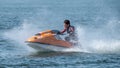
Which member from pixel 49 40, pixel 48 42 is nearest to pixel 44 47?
pixel 48 42

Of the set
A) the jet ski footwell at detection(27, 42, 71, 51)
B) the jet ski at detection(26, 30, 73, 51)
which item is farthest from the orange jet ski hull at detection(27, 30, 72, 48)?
the jet ski footwell at detection(27, 42, 71, 51)

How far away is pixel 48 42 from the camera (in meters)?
32.1

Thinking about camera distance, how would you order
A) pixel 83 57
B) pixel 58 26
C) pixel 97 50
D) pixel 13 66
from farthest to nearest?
pixel 58 26 < pixel 97 50 < pixel 83 57 < pixel 13 66

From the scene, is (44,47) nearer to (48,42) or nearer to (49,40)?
(48,42)

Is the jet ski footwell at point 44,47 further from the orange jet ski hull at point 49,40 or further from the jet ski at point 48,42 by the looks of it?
the orange jet ski hull at point 49,40

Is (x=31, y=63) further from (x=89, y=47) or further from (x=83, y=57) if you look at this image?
(x=89, y=47)

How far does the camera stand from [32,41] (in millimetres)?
31453

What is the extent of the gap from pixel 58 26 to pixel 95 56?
73.0ft

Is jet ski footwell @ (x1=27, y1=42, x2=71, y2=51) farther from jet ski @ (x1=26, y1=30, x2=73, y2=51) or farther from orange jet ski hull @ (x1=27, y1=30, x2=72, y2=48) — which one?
orange jet ski hull @ (x1=27, y1=30, x2=72, y2=48)

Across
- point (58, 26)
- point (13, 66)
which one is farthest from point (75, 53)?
point (58, 26)

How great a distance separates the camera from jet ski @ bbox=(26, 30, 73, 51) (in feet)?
104

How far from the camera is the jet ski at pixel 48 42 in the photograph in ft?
104

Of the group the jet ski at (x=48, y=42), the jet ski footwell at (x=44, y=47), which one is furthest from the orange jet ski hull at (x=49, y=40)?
the jet ski footwell at (x=44, y=47)

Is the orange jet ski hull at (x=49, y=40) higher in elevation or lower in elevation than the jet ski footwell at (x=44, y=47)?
higher
